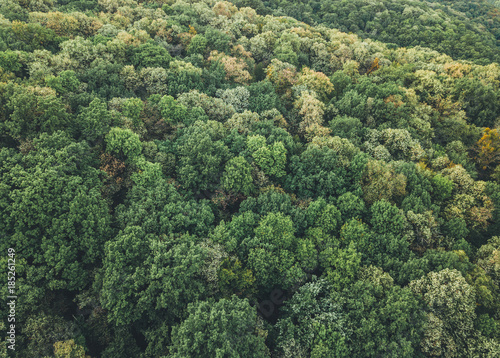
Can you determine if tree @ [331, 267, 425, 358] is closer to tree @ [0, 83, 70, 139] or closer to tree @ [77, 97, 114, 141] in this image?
tree @ [77, 97, 114, 141]

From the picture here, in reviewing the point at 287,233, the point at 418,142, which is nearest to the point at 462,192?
the point at 418,142

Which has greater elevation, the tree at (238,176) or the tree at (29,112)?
the tree at (29,112)

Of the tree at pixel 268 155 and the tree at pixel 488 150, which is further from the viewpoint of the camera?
the tree at pixel 488 150

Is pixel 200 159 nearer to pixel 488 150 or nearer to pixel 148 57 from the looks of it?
pixel 148 57

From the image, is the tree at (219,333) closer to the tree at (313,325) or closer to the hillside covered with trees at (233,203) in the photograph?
the hillside covered with trees at (233,203)

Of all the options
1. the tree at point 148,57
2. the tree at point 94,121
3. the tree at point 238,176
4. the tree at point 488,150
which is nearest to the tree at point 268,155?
the tree at point 238,176

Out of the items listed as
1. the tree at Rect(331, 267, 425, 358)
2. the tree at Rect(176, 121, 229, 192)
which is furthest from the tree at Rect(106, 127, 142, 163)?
the tree at Rect(331, 267, 425, 358)
